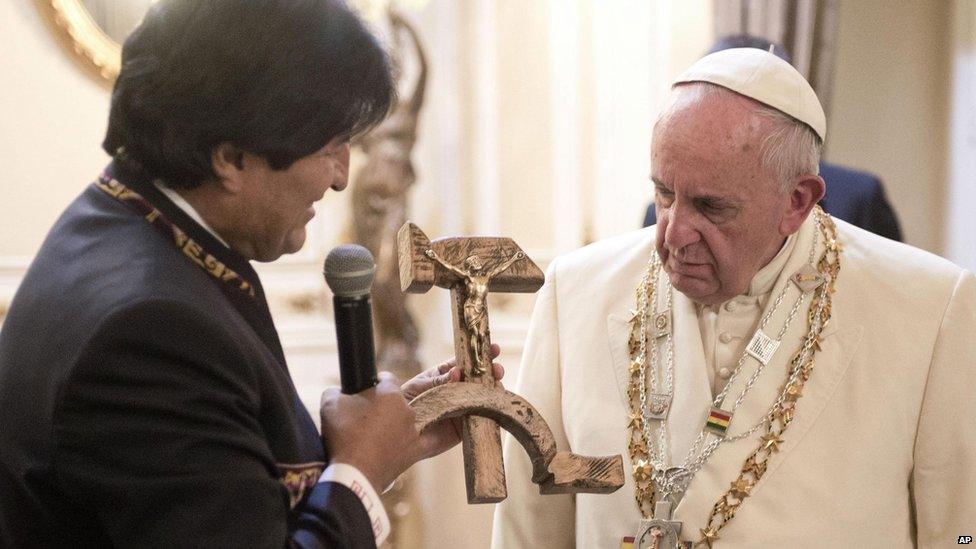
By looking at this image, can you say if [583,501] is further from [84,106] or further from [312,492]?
[84,106]

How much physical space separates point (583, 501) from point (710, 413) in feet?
1.18

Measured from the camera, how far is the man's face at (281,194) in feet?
5.80

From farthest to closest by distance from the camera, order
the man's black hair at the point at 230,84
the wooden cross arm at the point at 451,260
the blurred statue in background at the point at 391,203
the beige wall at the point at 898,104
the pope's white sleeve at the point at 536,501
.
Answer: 1. the blurred statue in background at the point at 391,203
2. the beige wall at the point at 898,104
3. the pope's white sleeve at the point at 536,501
4. the wooden cross arm at the point at 451,260
5. the man's black hair at the point at 230,84

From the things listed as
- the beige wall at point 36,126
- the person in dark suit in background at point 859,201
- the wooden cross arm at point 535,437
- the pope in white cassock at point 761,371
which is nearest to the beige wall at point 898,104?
the person in dark suit in background at point 859,201

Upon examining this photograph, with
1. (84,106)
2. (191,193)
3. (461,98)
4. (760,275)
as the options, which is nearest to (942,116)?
(461,98)

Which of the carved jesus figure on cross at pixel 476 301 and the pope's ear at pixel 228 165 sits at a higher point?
the pope's ear at pixel 228 165

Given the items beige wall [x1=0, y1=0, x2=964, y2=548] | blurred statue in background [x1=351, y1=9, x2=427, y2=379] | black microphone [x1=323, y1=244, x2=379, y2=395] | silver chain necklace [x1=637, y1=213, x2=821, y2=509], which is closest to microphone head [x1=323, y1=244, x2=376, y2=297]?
black microphone [x1=323, y1=244, x2=379, y2=395]

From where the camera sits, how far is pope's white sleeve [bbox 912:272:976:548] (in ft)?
7.95

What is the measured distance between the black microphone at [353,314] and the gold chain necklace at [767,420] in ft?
2.95

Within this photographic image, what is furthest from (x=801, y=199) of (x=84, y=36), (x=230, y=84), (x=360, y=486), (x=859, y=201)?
(x=84, y=36)

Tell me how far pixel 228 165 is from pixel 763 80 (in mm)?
1283

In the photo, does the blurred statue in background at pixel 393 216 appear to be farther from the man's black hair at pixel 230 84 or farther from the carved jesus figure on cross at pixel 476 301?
the man's black hair at pixel 230 84

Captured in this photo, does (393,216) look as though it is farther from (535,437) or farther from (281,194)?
(281,194)

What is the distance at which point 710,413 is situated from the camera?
253 centimetres
